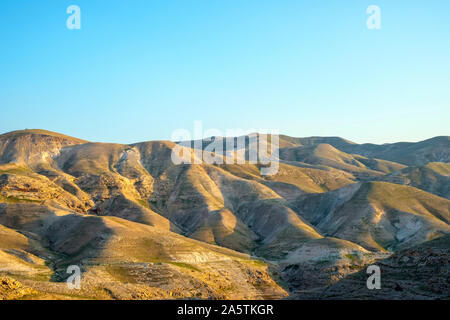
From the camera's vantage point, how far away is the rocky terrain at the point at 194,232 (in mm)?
72938

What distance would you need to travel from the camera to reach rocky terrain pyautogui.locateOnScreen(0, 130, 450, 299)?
239 feet

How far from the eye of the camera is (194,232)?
5699 inches
